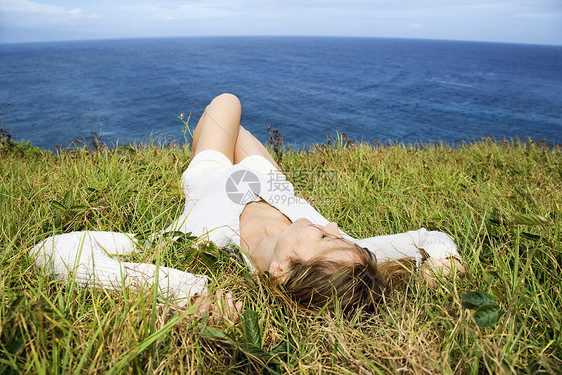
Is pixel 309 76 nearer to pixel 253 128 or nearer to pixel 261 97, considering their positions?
pixel 261 97

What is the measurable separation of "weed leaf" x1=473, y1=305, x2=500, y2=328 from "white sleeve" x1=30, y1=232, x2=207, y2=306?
1310 millimetres

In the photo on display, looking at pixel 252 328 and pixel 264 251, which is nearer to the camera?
pixel 252 328

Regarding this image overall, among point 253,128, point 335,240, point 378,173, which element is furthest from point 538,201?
point 253,128

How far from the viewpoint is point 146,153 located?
13.0 ft

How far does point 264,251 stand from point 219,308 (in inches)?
26.1

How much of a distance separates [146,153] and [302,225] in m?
2.84

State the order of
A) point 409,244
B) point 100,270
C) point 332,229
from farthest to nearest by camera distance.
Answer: point 409,244
point 332,229
point 100,270

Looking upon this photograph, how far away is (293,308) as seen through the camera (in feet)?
5.63

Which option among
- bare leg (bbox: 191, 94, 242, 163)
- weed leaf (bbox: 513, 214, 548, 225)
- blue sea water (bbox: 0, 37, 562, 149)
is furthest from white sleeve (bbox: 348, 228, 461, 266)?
blue sea water (bbox: 0, 37, 562, 149)

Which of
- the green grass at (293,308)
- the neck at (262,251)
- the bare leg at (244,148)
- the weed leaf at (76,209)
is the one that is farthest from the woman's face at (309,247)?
the bare leg at (244,148)

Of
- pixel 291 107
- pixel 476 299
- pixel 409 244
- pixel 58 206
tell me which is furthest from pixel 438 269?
pixel 291 107

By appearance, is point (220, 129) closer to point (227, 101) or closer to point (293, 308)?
point (227, 101)

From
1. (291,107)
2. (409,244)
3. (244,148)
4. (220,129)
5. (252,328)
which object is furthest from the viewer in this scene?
(291,107)

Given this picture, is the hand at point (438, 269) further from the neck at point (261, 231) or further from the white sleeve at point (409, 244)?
the neck at point (261, 231)
